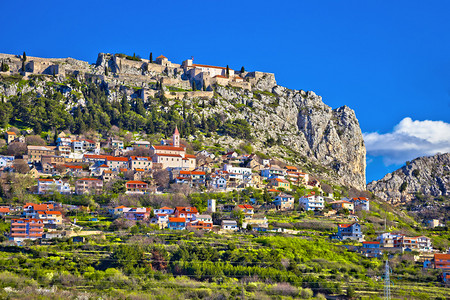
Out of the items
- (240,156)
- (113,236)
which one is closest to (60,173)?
(113,236)

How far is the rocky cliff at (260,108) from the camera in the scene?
11038cm

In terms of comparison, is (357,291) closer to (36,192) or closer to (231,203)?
(231,203)

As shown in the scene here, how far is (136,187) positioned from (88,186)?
19.7ft

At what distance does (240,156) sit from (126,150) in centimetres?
1835

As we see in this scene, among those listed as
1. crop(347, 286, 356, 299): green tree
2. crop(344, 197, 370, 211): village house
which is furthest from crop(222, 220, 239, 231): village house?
crop(344, 197, 370, 211): village house

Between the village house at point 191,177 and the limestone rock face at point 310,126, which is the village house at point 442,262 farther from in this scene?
the limestone rock face at point 310,126

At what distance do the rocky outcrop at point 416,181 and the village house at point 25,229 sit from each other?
80007 millimetres

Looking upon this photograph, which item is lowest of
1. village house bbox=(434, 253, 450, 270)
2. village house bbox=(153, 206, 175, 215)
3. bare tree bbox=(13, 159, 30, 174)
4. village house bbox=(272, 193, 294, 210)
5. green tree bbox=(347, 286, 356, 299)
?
green tree bbox=(347, 286, 356, 299)

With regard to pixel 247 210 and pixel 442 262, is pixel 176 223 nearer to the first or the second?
pixel 247 210

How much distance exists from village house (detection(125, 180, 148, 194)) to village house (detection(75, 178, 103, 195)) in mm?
3407

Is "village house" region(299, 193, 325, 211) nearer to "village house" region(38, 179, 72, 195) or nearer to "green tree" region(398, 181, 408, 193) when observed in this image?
"village house" region(38, 179, 72, 195)

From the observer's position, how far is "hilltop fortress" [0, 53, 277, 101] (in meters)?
114

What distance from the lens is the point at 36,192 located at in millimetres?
73812

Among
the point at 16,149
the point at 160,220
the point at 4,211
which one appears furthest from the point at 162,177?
the point at 4,211
